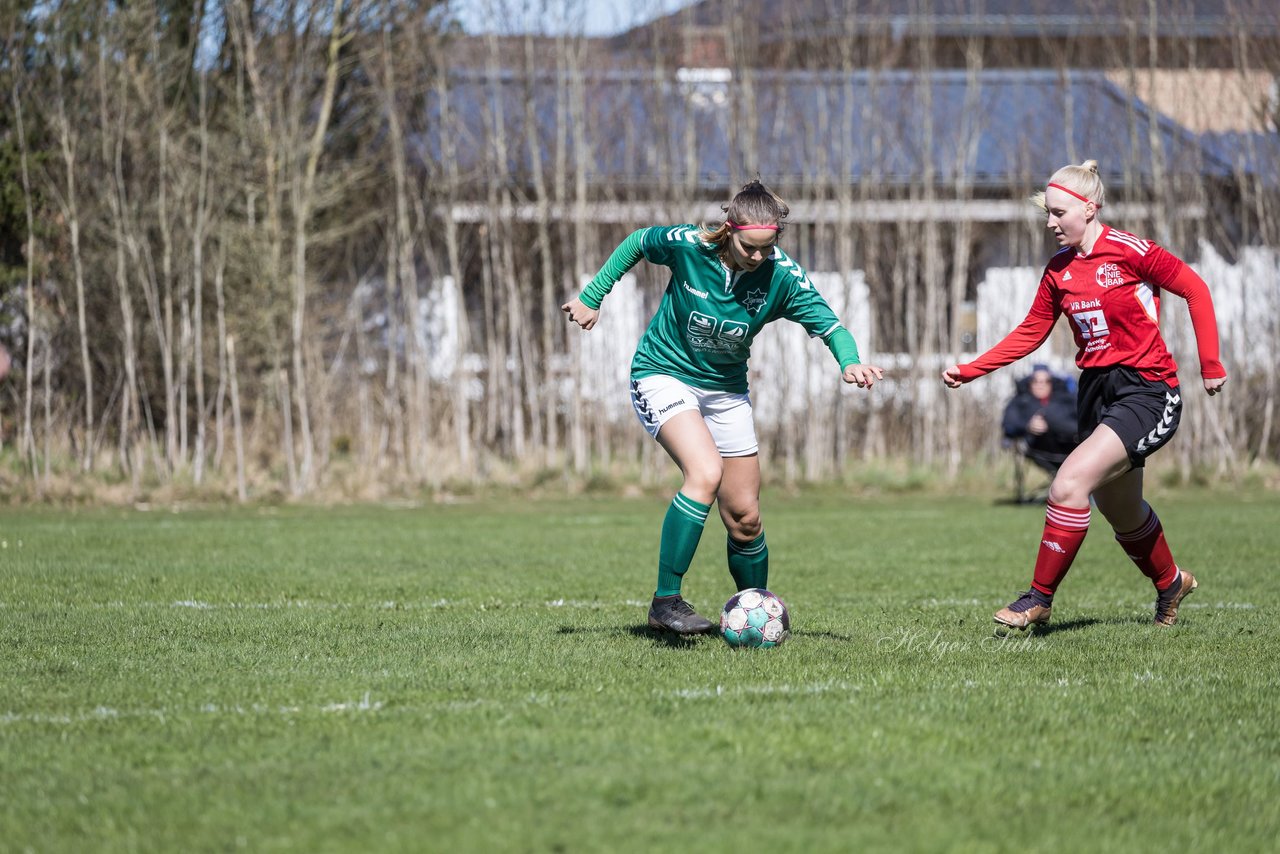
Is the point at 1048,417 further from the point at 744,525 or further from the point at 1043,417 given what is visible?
the point at 744,525

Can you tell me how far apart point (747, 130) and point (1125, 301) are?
1225 centimetres

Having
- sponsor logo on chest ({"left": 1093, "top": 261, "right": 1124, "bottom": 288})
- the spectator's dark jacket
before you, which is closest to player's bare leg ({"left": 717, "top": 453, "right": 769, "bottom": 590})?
sponsor logo on chest ({"left": 1093, "top": 261, "right": 1124, "bottom": 288})

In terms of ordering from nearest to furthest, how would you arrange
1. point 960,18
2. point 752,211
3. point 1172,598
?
point 752,211 → point 1172,598 → point 960,18

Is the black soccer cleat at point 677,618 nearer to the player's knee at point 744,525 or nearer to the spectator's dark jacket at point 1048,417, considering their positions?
the player's knee at point 744,525

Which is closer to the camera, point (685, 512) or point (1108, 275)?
point (685, 512)

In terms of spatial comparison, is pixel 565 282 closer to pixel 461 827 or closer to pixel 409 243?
pixel 409 243

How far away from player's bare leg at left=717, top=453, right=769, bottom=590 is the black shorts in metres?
1.64

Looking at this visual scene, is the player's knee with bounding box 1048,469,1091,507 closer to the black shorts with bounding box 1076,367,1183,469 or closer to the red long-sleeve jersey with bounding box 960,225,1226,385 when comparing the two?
the black shorts with bounding box 1076,367,1183,469

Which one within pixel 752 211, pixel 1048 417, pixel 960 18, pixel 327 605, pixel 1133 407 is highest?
pixel 960 18

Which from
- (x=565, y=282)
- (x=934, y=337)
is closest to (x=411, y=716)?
(x=565, y=282)

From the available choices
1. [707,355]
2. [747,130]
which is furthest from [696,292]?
[747,130]

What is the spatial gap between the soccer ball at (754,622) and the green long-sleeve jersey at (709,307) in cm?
101

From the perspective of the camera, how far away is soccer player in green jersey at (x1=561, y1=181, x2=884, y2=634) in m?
6.28

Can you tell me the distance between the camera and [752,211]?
602cm
